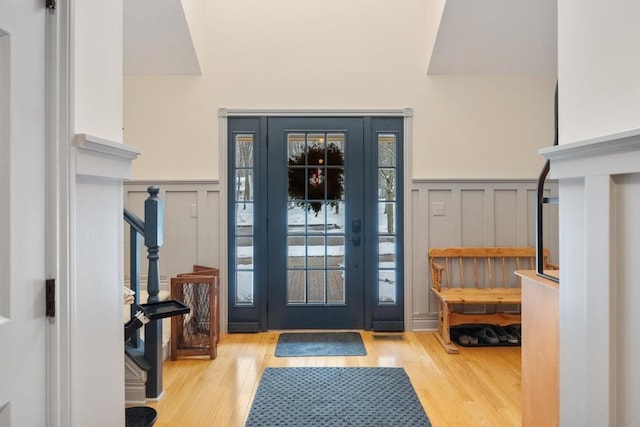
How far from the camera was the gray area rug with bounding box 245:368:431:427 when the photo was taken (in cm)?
218

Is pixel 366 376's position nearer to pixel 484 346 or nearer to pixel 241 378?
pixel 241 378

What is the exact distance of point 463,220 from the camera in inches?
145

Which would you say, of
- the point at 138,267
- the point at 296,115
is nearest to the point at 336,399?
the point at 138,267

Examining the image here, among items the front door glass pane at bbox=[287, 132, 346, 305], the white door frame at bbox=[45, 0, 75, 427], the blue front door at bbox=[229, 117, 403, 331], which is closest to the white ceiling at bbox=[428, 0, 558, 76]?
the blue front door at bbox=[229, 117, 403, 331]

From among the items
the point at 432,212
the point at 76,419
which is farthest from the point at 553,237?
the point at 76,419

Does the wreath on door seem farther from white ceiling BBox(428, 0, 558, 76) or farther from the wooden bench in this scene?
white ceiling BBox(428, 0, 558, 76)

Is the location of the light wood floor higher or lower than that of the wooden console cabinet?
lower

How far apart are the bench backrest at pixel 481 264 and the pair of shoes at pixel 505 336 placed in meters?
0.36

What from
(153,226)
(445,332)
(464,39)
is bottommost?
(445,332)

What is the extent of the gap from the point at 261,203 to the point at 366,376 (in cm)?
171

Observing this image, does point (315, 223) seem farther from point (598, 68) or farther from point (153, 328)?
point (598, 68)

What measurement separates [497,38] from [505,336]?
2.43 m

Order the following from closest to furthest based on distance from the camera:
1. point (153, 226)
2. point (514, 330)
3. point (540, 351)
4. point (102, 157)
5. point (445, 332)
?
point (102, 157) < point (540, 351) < point (153, 226) < point (445, 332) < point (514, 330)

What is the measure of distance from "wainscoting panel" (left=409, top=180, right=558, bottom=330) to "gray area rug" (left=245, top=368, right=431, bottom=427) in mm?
992
